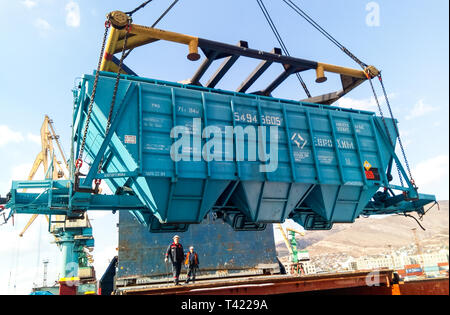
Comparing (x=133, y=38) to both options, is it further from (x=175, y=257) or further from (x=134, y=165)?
(x=175, y=257)

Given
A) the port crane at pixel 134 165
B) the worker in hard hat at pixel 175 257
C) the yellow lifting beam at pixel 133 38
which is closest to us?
the port crane at pixel 134 165

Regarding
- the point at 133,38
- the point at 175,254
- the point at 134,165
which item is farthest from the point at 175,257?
the point at 133,38

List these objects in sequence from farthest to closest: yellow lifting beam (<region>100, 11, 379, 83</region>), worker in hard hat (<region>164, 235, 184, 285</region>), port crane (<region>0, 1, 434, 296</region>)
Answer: worker in hard hat (<region>164, 235, 184, 285</region>) < yellow lifting beam (<region>100, 11, 379, 83</region>) < port crane (<region>0, 1, 434, 296</region>)

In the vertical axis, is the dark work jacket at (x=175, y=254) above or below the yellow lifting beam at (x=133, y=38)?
below

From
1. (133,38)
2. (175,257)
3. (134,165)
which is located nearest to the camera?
(134,165)

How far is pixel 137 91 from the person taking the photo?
862 centimetres

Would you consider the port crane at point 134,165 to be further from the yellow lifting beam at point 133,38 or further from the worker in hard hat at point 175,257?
the worker in hard hat at point 175,257

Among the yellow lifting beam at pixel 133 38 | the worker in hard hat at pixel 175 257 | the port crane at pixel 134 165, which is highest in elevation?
the yellow lifting beam at pixel 133 38

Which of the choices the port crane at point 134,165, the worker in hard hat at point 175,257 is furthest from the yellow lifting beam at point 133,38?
the worker in hard hat at point 175,257

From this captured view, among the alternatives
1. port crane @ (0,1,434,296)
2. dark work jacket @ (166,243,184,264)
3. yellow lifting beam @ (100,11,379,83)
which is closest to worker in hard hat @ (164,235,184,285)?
dark work jacket @ (166,243,184,264)

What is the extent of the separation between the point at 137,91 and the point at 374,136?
7666 millimetres

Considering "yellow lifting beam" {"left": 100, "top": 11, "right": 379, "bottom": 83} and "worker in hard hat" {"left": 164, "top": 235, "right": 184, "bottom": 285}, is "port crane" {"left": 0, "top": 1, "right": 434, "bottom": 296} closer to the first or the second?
"yellow lifting beam" {"left": 100, "top": 11, "right": 379, "bottom": 83}

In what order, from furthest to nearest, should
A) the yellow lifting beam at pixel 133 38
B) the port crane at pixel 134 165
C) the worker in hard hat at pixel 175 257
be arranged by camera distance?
the worker in hard hat at pixel 175 257 < the yellow lifting beam at pixel 133 38 < the port crane at pixel 134 165
